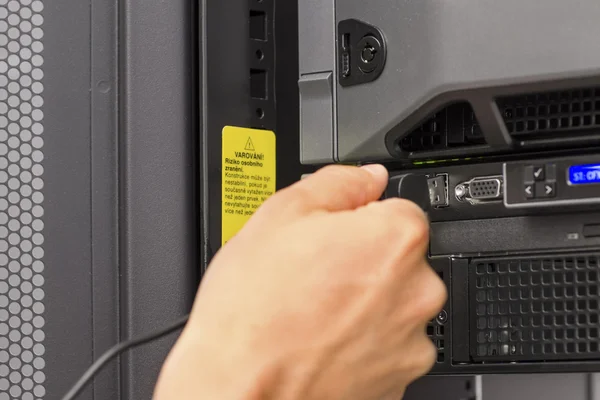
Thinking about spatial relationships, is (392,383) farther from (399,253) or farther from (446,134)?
(446,134)

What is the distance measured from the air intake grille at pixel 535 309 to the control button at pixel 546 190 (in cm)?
8

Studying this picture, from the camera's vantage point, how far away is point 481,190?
108 centimetres

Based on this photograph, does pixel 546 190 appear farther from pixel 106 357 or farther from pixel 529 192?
pixel 106 357

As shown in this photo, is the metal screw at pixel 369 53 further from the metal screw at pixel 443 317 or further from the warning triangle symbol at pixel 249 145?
the metal screw at pixel 443 317

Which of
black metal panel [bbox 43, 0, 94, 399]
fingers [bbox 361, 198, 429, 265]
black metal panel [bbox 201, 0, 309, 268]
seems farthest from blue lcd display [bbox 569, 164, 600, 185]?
black metal panel [bbox 43, 0, 94, 399]

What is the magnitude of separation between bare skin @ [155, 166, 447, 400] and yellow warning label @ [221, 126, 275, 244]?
0.32 metres

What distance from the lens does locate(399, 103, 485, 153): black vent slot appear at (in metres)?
1.09

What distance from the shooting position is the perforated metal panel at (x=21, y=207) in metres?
1.04

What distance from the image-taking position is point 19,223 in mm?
1050

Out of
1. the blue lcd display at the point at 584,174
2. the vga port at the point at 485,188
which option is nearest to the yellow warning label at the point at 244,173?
the vga port at the point at 485,188

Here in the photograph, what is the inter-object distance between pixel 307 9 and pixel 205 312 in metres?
0.50

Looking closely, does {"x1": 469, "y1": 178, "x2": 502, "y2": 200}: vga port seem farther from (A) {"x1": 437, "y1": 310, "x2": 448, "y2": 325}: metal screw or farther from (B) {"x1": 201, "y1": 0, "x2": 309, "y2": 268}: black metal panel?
(B) {"x1": 201, "y1": 0, "x2": 309, "y2": 268}: black metal panel

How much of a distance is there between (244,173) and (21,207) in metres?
0.28

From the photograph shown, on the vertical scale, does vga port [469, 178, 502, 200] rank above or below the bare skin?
above
